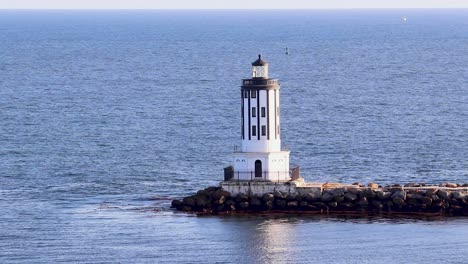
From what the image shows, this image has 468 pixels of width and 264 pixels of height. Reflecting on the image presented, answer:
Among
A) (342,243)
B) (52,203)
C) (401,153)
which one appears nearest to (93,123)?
(401,153)

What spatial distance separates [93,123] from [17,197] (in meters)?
25.3

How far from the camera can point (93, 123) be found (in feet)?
278

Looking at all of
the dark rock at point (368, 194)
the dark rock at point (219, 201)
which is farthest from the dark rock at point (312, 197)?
the dark rock at point (219, 201)

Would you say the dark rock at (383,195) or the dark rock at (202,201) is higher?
the dark rock at (383,195)

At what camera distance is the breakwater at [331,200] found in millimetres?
55812

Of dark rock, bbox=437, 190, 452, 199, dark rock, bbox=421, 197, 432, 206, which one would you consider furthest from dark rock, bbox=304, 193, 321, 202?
dark rock, bbox=437, 190, 452, 199

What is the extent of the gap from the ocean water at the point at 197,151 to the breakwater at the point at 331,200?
91cm

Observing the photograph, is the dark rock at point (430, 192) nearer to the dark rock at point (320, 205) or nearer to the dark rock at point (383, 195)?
the dark rock at point (383, 195)

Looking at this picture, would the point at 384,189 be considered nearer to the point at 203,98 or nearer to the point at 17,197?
the point at 17,197

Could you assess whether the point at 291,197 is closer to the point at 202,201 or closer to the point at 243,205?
the point at 243,205

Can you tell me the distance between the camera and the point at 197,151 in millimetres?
71562

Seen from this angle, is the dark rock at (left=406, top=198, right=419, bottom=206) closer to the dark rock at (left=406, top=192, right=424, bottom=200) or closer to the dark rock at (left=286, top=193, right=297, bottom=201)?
the dark rock at (left=406, top=192, right=424, bottom=200)

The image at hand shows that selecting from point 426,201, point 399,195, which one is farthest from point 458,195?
point 399,195

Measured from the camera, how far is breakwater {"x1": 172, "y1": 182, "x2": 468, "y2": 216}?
183 ft
